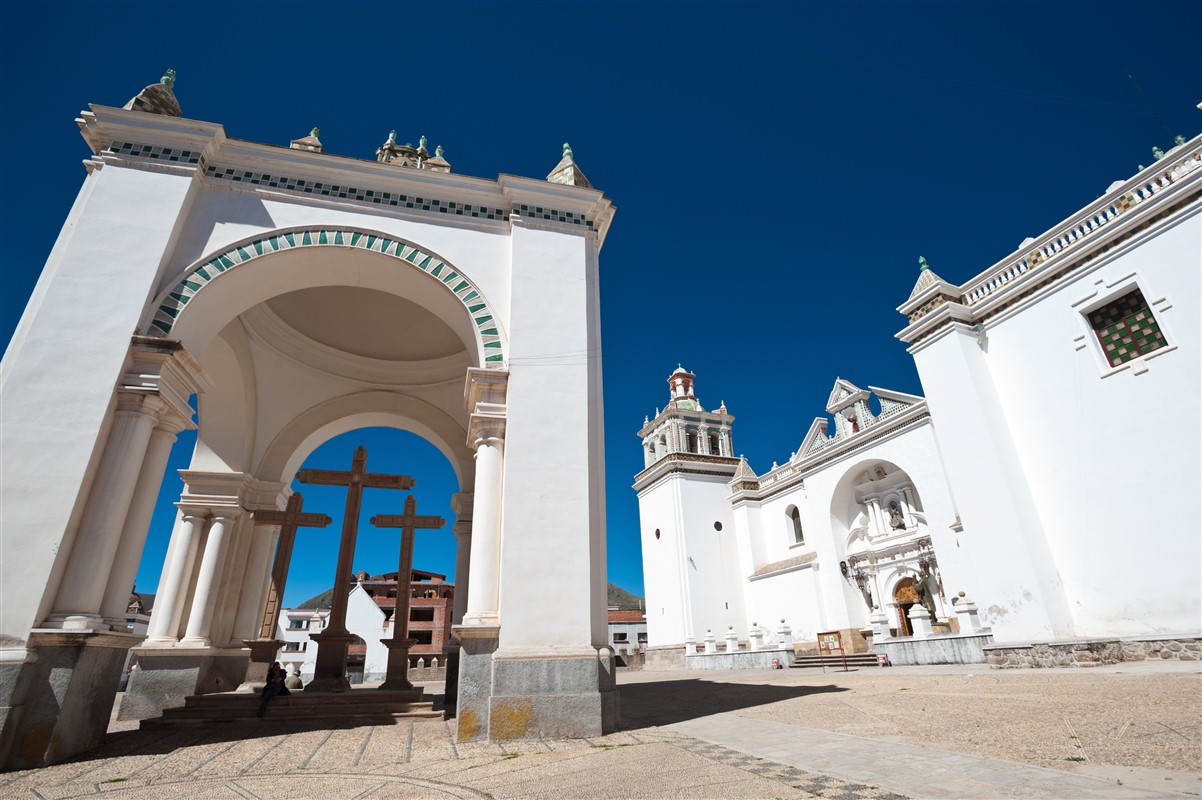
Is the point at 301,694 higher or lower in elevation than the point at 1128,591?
lower

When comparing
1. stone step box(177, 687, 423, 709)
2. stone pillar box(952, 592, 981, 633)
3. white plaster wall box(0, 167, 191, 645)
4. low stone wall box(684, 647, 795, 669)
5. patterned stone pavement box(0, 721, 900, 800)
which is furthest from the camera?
low stone wall box(684, 647, 795, 669)

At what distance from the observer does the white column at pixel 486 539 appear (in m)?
5.53

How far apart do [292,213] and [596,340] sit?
12.8ft

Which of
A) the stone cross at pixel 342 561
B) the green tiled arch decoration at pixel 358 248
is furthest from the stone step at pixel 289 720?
the green tiled arch decoration at pixel 358 248

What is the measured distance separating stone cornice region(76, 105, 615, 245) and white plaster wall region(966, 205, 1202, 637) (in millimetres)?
9289

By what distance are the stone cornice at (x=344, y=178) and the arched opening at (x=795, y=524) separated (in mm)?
19697

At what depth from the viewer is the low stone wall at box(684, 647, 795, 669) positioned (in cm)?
1731

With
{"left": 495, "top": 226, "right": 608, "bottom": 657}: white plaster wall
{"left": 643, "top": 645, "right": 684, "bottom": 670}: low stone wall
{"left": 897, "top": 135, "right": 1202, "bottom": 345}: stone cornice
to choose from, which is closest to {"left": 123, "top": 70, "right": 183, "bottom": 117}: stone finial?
{"left": 495, "top": 226, "right": 608, "bottom": 657}: white plaster wall

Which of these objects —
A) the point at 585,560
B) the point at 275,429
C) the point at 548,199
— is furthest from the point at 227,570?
the point at 548,199

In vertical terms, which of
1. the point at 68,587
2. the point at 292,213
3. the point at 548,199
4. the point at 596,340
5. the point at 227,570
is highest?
the point at 548,199

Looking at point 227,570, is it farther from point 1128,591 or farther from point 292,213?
point 1128,591

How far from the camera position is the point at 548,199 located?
7473mm

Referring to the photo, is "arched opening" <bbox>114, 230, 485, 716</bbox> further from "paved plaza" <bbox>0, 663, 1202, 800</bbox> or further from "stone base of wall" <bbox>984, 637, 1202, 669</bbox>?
"stone base of wall" <bbox>984, 637, 1202, 669</bbox>

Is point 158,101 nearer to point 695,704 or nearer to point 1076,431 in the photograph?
point 695,704
